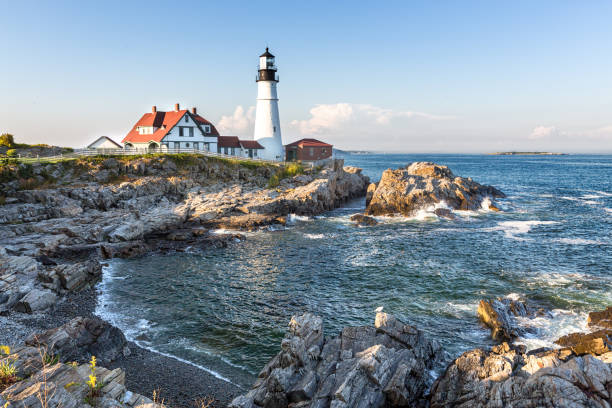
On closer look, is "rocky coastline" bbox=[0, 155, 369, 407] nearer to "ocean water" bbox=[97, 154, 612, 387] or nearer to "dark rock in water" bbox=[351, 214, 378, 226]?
"ocean water" bbox=[97, 154, 612, 387]

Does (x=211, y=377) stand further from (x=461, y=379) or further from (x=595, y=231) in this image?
(x=595, y=231)

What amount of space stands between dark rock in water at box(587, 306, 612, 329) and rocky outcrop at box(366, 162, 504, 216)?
2775cm

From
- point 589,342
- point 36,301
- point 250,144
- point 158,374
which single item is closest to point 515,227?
point 589,342

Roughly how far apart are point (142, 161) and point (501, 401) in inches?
1977

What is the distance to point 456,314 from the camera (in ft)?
65.7

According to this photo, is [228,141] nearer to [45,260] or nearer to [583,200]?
[45,260]

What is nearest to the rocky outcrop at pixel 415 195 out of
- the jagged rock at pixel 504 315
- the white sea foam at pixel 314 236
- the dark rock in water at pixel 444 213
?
the dark rock in water at pixel 444 213

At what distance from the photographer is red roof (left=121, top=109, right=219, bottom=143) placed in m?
58.2

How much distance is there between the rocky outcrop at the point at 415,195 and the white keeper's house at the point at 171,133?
30526 millimetres

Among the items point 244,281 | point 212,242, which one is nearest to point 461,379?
point 244,281

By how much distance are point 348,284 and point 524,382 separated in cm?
1458

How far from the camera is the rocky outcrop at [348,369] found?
37.5 feet

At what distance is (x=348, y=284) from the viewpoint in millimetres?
24625

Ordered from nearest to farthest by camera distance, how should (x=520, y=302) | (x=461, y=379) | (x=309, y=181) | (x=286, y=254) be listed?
(x=461, y=379) → (x=520, y=302) → (x=286, y=254) → (x=309, y=181)
